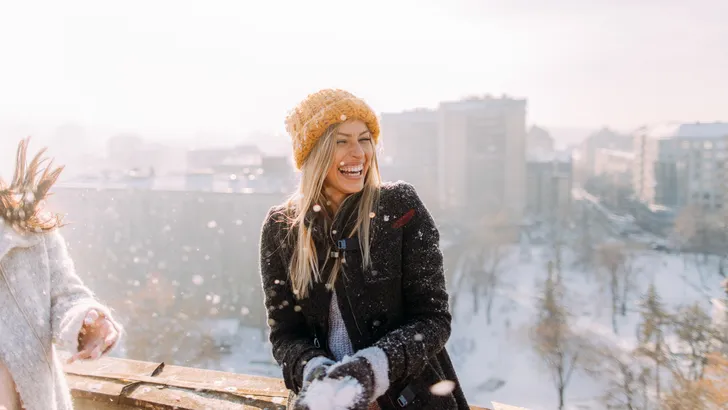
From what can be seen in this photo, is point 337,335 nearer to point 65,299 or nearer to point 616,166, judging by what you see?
point 65,299

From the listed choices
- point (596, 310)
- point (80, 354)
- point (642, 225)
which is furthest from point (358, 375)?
point (642, 225)

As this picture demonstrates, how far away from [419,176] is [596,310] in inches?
695

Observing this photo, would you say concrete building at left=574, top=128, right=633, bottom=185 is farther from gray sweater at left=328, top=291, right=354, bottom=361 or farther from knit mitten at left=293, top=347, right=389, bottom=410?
knit mitten at left=293, top=347, right=389, bottom=410

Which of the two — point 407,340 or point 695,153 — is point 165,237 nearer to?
point 407,340

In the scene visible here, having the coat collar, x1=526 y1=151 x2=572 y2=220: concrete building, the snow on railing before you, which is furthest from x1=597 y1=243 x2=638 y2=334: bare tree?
Result: the coat collar

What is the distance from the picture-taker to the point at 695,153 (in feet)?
109

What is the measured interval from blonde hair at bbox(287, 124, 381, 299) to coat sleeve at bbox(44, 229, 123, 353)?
0.63 meters

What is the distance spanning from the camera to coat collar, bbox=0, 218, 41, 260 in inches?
54.9

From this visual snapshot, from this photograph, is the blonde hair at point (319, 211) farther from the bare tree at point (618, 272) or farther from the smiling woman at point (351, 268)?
the bare tree at point (618, 272)

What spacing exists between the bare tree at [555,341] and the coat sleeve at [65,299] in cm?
1531

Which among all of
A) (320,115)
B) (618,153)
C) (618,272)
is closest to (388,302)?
(320,115)

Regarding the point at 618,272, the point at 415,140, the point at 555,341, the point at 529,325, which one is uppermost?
the point at 415,140

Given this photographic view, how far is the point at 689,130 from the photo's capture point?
34906 mm

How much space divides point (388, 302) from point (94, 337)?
0.89 meters
